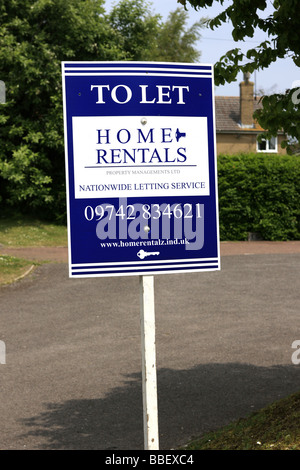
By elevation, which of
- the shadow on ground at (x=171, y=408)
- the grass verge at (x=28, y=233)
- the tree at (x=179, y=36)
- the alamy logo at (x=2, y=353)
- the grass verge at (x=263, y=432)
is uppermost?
the tree at (x=179, y=36)

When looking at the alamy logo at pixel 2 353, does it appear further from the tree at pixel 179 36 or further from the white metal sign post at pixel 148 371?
the tree at pixel 179 36

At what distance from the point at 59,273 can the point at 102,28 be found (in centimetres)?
1476

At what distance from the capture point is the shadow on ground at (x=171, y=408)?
5.38m

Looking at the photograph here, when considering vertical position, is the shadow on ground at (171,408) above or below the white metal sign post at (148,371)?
below

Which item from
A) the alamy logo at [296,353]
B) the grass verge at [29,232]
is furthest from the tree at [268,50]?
the grass verge at [29,232]

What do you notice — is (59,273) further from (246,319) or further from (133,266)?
(133,266)

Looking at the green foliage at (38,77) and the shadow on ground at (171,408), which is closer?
the shadow on ground at (171,408)

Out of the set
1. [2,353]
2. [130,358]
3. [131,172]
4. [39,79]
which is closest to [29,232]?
[39,79]

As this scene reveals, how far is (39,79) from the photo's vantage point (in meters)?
25.5

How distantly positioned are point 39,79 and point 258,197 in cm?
946

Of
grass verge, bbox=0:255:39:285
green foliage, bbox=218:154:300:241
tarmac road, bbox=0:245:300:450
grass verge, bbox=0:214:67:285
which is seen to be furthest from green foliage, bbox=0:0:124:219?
tarmac road, bbox=0:245:300:450

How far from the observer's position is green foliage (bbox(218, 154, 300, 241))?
2314cm

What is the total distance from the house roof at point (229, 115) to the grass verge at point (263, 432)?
129 ft

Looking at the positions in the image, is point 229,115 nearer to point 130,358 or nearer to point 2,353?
point 2,353
